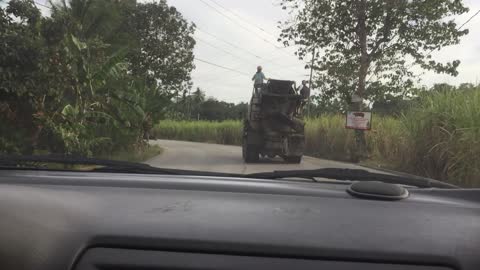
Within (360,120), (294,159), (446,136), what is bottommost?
(294,159)

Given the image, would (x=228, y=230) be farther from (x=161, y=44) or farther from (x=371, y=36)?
(x=161, y=44)

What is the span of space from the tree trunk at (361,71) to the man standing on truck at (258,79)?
513 cm

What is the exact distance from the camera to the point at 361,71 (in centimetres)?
2284

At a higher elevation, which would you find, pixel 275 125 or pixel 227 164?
pixel 275 125

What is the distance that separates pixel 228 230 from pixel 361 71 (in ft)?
72.3

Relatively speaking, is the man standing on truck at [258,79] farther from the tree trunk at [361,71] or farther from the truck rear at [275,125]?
the tree trunk at [361,71]

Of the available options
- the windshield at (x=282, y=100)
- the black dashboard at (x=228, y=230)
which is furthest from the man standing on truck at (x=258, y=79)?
the black dashboard at (x=228, y=230)

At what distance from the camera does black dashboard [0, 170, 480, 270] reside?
4.98 feet

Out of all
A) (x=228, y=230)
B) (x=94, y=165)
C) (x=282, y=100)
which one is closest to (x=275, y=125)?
(x=282, y=100)

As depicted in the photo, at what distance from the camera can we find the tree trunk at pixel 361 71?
70.5ft

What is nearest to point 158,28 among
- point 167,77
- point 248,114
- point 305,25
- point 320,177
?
point 167,77

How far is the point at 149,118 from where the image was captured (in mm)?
21594

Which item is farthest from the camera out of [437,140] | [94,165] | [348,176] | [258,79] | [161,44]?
[161,44]

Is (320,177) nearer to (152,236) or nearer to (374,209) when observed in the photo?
(374,209)
